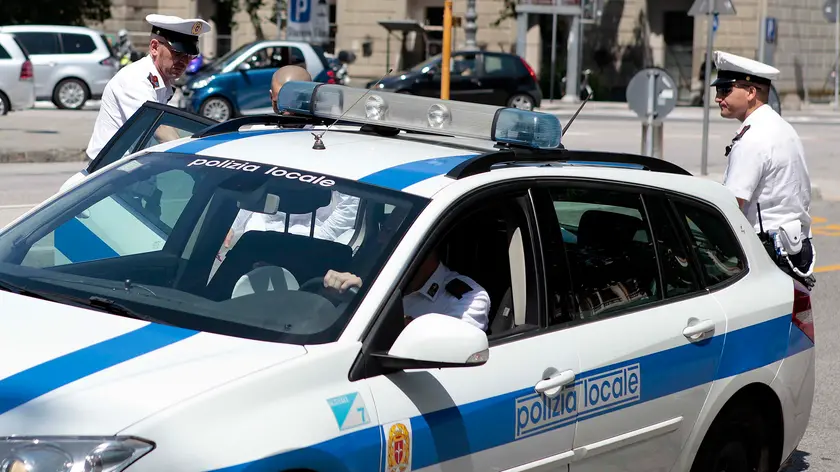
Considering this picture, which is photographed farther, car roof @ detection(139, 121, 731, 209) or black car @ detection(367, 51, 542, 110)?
black car @ detection(367, 51, 542, 110)

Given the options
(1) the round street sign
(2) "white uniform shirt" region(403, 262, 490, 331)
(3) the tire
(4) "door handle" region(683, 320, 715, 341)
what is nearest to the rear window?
(1) the round street sign

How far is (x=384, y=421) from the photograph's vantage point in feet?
11.0

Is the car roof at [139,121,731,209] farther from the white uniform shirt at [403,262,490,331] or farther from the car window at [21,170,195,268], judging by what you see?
the white uniform shirt at [403,262,490,331]

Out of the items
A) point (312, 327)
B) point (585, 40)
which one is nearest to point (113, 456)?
point (312, 327)

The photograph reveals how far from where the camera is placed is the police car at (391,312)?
310 centimetres

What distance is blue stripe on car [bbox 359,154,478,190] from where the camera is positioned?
12.7ft

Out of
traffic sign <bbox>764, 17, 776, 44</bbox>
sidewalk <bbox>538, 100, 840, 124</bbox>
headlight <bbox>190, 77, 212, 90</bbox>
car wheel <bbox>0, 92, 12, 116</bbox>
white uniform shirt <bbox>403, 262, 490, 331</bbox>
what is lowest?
sidewalk <bbox>538, 100, 840, 124</bbox>

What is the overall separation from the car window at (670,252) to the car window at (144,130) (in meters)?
2.12

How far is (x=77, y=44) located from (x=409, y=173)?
85.9ft

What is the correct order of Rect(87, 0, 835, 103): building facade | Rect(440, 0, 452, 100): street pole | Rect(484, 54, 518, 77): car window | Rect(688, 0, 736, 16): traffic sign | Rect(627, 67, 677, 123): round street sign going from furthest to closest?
Rect(87, 0, 835, 103): building facade → Rect(484, 54, 518, 77): car window → Rect(688, 0, 736, 16): traffic sign → Rect(627, 67, 677, 123): round street sign → Rect(440, 0, 452, 100): street pole

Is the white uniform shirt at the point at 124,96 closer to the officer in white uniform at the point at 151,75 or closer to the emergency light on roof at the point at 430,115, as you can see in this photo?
the officer in white uniform at the point at 151,75

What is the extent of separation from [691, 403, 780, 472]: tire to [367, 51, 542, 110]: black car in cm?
2655

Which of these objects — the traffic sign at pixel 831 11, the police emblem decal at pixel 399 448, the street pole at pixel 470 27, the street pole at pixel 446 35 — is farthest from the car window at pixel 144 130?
the traffic sign at pixel 831 11

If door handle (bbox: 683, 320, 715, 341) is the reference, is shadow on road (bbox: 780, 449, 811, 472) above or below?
below
